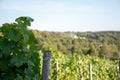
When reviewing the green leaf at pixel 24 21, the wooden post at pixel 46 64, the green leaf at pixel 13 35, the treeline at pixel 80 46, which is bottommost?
the treeline at pixel 80 46

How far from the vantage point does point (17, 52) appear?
161 inches

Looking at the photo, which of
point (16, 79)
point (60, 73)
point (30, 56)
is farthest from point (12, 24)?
point (60, 73)

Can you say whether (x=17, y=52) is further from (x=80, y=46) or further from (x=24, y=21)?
(x=80, y=46)

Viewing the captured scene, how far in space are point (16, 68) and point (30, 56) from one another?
0.80 feet

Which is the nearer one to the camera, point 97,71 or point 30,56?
point 30,56

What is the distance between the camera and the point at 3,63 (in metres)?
4.09

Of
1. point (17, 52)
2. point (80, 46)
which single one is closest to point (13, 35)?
point (17, 52)

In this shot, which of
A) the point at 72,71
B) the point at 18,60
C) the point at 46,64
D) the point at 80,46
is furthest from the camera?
the point at 80,46

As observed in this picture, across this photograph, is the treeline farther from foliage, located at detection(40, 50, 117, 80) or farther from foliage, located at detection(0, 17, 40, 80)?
foliage, located at detection(0, 17, 40, 80)

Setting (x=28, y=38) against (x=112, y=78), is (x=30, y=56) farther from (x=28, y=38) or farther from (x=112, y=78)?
(x=112, y=78)

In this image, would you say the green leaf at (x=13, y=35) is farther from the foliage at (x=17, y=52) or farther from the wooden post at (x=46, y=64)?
the wooden post at (x=46, y=64)

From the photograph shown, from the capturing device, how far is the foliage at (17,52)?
4039 mm

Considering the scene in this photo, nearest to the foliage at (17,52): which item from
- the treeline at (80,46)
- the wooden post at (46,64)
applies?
the wooden post at (46,64)

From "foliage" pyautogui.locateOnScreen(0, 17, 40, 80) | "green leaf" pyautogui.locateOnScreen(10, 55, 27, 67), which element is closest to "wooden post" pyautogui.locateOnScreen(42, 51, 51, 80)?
"foliage" pyautogui.locateOnScreen(0, 17, 40, 80)
